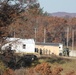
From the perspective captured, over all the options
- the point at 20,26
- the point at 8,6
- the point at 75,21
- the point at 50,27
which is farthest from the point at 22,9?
the point at 75,21

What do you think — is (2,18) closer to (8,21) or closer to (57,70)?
(8,21)

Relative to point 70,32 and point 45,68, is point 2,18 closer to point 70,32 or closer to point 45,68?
point 45,68

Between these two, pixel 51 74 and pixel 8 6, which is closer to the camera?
pixel 51 74

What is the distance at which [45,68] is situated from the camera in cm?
1408

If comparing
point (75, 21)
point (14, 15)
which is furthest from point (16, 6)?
point (75, 21)

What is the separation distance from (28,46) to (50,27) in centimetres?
3045

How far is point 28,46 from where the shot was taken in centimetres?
6247

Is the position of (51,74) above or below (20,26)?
below

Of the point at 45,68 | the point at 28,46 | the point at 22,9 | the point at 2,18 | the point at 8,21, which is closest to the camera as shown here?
the point at 45,68

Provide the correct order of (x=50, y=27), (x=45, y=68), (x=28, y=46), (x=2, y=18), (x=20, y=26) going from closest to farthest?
(x=45, y=68)
(x=2, y=18)
(x=20, y=26)
(x=28, y=46)
(x=50, y=27)

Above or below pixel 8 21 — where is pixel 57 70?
below

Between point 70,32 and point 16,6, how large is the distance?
6908cm

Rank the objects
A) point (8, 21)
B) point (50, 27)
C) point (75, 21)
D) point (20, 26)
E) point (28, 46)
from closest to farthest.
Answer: point (8, 21) → point (20, 26) → point (28, 46) → point (50, 27) → point (75, 21)

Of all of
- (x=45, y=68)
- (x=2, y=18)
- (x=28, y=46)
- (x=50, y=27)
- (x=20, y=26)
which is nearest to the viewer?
(x=45, y=68)
